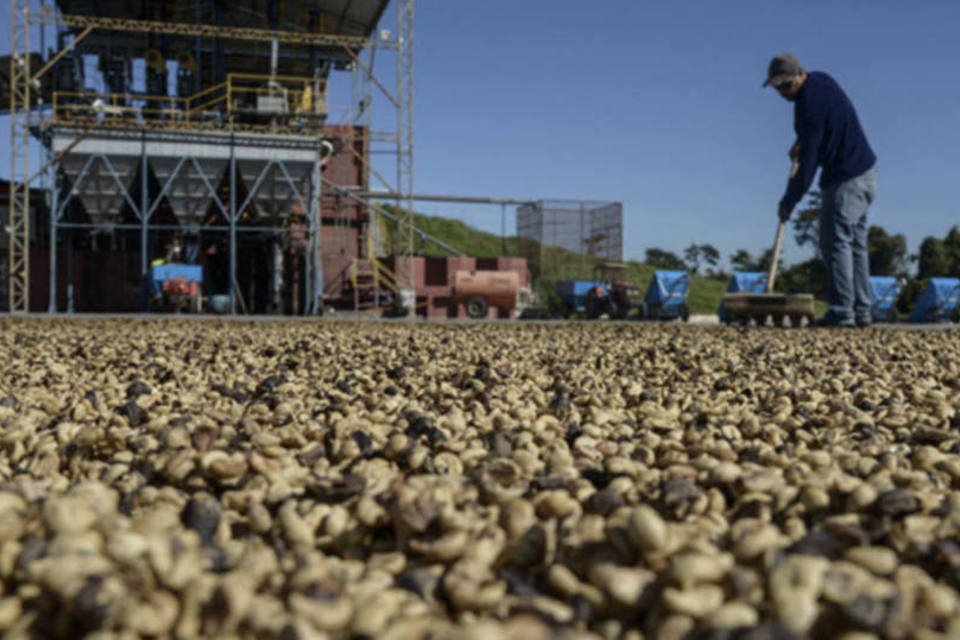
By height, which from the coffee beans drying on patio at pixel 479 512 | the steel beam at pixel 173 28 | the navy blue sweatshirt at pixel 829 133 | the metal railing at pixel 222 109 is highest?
the steel beam at pixel 173 28

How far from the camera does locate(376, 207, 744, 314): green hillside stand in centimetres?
2269

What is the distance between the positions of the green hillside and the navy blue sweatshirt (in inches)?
472

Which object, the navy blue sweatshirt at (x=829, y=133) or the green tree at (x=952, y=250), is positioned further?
the green tree at (x=952, y=250)

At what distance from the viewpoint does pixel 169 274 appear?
14328 millimetres

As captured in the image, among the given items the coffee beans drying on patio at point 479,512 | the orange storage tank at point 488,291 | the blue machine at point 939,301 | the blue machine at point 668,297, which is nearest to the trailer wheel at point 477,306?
the orange storage tank at point 488,291

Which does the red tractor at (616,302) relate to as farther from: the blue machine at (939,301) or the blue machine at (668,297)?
the blue machine at (939,301)

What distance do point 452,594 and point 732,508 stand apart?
59cm

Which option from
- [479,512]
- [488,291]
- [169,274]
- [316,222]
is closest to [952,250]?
[488,291]

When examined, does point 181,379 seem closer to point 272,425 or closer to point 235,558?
point 272,425

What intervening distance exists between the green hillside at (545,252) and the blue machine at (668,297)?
265 centimetres

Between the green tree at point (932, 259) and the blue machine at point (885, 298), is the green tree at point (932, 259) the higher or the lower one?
the higher one

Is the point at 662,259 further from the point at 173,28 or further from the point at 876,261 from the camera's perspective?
the point at 173,28

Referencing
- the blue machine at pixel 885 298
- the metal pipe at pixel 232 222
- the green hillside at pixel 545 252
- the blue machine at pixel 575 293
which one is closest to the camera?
the metal pipe at pixel 232 222

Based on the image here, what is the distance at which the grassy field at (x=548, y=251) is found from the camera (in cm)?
2273
